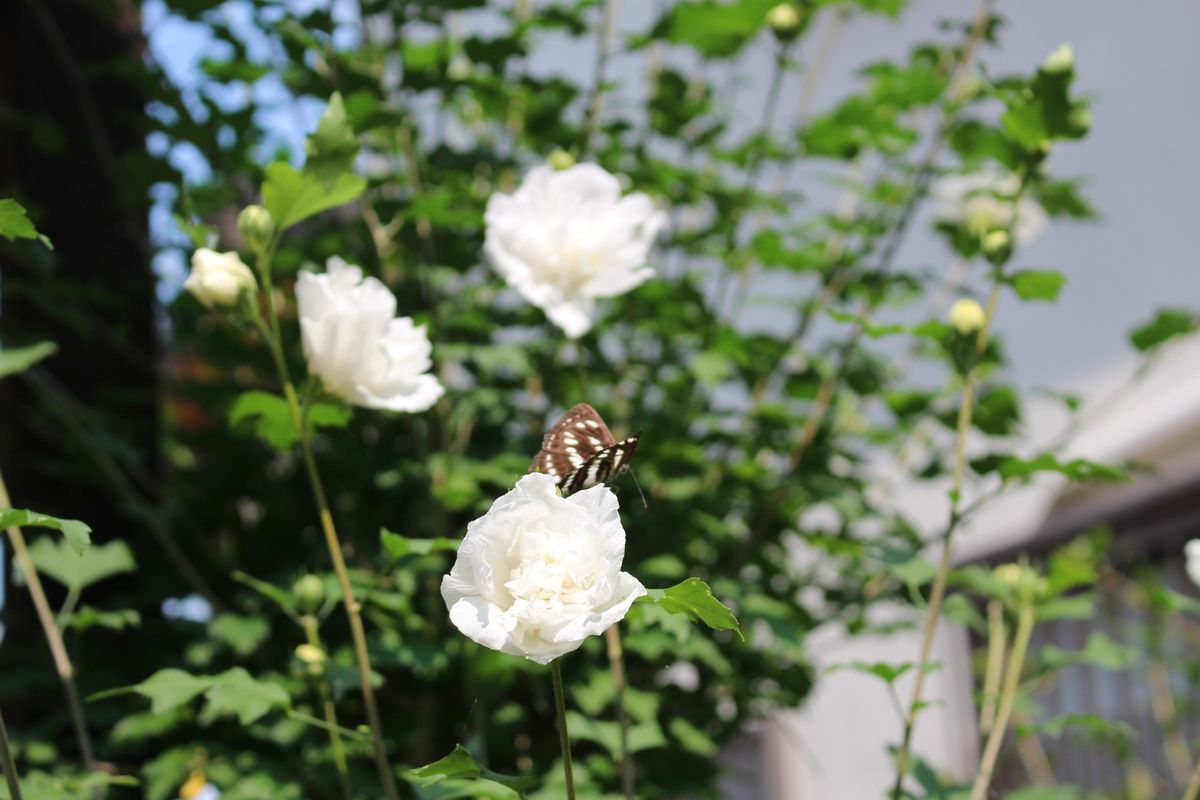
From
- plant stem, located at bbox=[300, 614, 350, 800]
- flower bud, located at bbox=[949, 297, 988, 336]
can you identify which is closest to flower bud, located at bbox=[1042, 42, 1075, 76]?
flower bud, located at bbox=[949, 297, 988, 336]

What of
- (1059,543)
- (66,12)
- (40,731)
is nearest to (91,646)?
(40,731)

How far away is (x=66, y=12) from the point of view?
1983 millimetres

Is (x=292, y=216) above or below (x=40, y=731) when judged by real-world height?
above

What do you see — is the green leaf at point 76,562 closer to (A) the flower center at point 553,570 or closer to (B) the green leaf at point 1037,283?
(A) the flower center at point 553,570

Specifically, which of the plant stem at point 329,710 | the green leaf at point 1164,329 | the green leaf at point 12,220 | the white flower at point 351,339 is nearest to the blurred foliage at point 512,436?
the green leaf at point 1164,329

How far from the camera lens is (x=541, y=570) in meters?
0.64

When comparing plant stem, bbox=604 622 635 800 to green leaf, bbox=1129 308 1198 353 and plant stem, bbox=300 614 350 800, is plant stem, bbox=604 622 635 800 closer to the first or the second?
plant stem, bbox=300 614 350 800

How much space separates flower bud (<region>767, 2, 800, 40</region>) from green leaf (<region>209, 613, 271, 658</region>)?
0.91 metres

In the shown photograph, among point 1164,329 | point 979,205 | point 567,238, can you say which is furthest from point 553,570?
point 979,205

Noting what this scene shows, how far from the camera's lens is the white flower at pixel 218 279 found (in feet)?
2.68

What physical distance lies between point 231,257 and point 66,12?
1438mm

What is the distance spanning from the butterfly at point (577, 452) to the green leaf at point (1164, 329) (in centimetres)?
80

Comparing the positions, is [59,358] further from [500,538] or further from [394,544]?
[500,538]

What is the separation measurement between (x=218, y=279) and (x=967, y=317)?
624 millimetres
